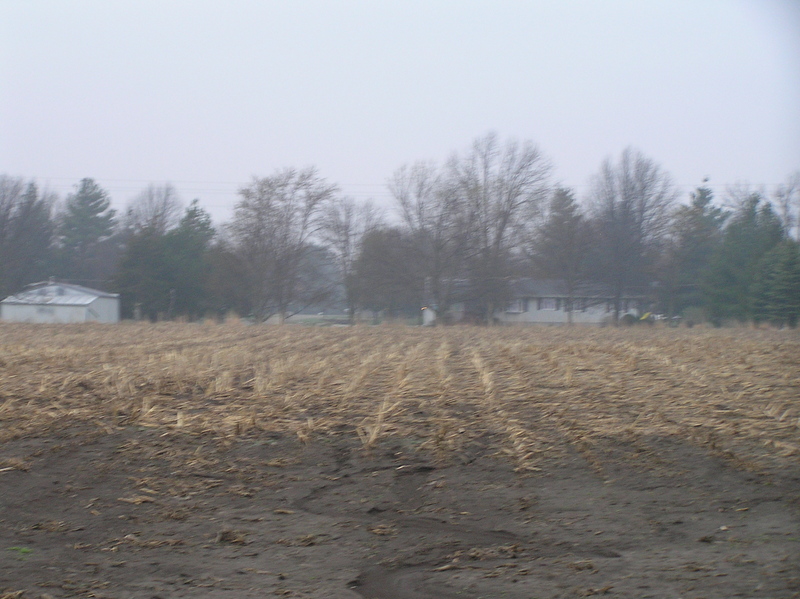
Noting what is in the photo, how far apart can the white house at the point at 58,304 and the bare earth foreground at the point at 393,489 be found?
4014 centimetres

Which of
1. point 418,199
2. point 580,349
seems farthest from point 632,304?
point 580,349

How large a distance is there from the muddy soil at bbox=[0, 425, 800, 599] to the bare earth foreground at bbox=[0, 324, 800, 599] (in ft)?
0.06

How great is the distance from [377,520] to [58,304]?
47.3 metres

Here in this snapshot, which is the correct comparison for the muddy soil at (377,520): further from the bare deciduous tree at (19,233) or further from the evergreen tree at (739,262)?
the bare deciduous tree at (19,233)

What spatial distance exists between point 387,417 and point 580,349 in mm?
11069

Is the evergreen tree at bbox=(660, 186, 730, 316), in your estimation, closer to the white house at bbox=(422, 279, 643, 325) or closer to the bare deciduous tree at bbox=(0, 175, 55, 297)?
the white house at bbox=(422, 279, 643, 325)

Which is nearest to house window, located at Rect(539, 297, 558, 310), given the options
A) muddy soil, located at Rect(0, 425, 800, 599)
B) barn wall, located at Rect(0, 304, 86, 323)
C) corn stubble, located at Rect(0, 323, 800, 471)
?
barn wall, located at Rect(0, 304, 86, 323)

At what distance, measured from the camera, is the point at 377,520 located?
520cm

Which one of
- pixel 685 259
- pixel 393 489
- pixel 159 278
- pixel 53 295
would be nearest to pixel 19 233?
pixel 53 295

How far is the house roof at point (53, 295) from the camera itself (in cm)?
4716

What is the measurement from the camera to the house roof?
47.2 m

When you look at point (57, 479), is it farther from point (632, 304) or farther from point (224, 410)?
point (632, 304)

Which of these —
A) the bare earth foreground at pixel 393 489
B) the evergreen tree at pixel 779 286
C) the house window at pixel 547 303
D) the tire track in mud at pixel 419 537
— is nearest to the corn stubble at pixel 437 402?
the bare earth foreground at pixel 393 489

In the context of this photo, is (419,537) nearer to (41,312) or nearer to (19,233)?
(41,312)
